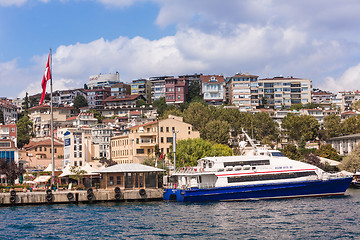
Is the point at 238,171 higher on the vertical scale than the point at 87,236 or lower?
higher

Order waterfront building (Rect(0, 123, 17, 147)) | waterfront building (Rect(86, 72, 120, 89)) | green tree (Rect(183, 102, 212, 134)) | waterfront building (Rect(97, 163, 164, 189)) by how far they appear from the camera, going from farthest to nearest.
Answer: waterfront building (Rect(86, 72, 120, 89))
waterfront building (Rect(0, 123, 17, 147))
green tree (Rect(183, 102, 212, 134))
waterfront building (Rect(97, 163, 164, 189))

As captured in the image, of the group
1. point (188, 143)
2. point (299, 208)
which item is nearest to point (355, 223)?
point (299, 208)

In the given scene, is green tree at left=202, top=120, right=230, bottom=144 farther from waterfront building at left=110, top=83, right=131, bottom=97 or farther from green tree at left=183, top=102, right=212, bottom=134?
waterfront building at left=110, top=83, right=131, bottom=97

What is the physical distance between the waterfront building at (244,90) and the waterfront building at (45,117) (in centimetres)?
4603

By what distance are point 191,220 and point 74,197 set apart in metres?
18.4

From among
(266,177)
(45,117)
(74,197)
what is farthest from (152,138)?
(45,117)

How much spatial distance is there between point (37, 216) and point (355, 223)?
2501 centimetres

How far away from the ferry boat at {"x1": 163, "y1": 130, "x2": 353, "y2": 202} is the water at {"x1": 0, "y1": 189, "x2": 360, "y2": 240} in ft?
6.92

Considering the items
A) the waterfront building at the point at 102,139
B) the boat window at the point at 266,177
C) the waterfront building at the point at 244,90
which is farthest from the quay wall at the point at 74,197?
the waterfront building at the point at 244,90

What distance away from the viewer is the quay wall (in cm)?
5134

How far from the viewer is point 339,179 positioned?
53719 millimetres

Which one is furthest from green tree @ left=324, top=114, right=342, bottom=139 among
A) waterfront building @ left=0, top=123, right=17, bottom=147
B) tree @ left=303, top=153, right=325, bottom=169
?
waterfront building @ left=0, top=123, right=17, bottom=147

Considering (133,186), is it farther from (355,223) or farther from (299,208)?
(355,223)

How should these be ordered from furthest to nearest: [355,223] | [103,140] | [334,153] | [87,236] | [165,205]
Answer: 1. [103,140]
2. [334,153]
3. [165,205]
4. [355,223]
5. [87,236]
